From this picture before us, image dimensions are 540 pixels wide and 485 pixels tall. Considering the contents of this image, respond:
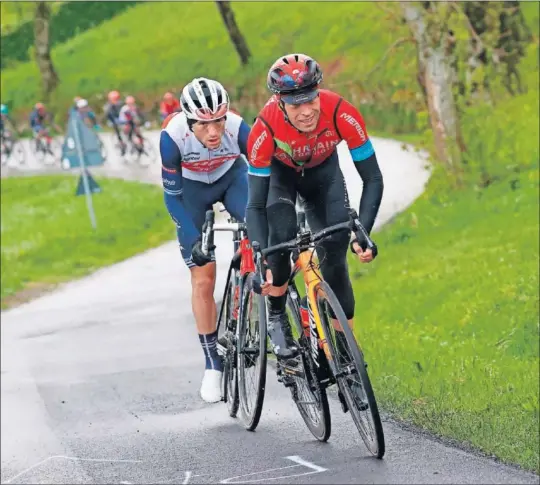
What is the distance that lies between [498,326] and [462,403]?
12.0 ft

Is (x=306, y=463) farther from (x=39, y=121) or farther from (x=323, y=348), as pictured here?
(x=39, y=121)

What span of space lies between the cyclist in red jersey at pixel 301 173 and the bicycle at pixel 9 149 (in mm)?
37867

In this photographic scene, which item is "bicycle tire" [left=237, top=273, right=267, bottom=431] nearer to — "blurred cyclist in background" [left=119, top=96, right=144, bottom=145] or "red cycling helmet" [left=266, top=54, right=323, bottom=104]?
"red cycling helmet" [left=266, top=54, right=323, bottom=104]

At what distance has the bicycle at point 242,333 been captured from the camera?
7.96 m

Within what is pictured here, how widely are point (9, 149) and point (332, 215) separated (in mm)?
38256

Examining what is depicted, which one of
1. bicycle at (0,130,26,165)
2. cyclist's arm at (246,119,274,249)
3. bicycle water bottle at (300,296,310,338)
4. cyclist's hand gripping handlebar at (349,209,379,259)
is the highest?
bicycle at (0,130,26,165)

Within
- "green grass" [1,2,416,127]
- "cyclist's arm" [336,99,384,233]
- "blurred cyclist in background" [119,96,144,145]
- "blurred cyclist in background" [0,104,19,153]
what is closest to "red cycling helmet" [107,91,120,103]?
"blurred cyclist in background" [119,96,144,145]

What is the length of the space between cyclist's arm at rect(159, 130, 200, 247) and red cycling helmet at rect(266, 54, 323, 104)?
153 cm

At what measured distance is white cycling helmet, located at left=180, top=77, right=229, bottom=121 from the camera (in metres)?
7.26

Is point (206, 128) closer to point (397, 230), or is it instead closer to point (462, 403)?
point (462, 403)

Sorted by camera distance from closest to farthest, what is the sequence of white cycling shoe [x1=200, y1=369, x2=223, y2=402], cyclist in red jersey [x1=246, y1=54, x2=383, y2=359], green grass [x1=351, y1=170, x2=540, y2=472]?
1. cyclist in red jersey [x1=246, y1=54, x2=383, y2=359]
2. white cycling shoe [x1=200, y1=369, x2=223, y2=402]
3. green grass [x1=351, y1=170, x2=540, y2=472]

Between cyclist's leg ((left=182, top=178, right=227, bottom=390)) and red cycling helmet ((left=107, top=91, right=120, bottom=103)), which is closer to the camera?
cyclist's leg ((left=182, top=178, right=227, bottom=390))

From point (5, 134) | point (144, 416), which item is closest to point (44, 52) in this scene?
point (5, 134)

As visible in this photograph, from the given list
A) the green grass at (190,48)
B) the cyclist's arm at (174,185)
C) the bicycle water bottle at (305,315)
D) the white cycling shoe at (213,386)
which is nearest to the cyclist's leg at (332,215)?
the bicycle water bottle at (305,315)
